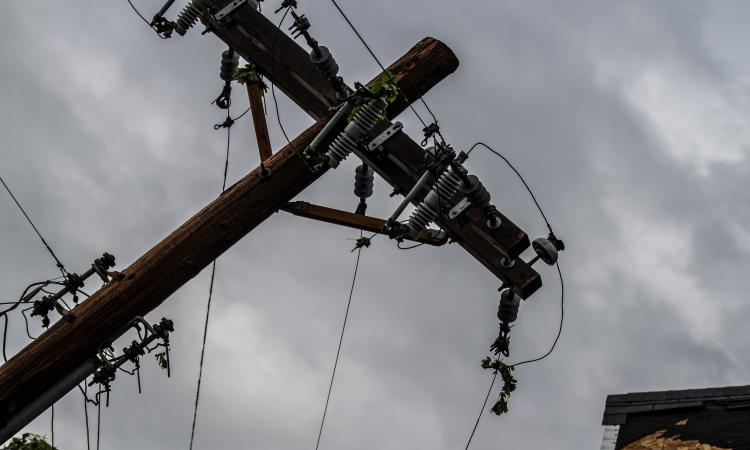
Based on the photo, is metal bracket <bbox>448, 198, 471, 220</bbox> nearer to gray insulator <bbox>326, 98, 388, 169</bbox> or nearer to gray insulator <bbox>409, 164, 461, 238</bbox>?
gray insulator <bbox>409, 164, 461, 238</bbox>

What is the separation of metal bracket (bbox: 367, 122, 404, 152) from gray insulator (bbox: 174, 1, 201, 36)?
174 cm

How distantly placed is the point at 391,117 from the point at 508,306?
1740 millimetres

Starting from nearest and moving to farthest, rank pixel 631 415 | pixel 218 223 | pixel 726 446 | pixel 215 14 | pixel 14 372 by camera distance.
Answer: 1. pixel 14 372
2. pixel 218 223
3. pixel 215 14
4. pixel 726 446
5. pixel 631 415

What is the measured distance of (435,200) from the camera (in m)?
7.22

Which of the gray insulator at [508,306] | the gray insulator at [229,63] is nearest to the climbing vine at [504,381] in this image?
the gray insulator at [508,306]

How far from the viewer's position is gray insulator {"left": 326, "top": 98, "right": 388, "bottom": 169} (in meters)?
7.12

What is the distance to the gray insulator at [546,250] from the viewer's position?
7.34m

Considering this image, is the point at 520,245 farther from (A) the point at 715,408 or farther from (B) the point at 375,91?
(A) the point at 715,408

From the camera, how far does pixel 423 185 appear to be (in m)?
7.30

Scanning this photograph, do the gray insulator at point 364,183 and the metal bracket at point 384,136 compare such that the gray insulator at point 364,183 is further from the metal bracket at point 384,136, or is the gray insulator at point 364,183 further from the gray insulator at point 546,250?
the gray insulator at point 546,250

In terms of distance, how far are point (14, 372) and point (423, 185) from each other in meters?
3.09

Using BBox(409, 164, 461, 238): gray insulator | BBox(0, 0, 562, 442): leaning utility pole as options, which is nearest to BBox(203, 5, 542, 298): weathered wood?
BBox(0, 0, 562, 442): leaning utility pole

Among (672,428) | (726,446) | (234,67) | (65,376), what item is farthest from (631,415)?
(65,376)

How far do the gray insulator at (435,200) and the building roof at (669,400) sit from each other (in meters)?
5.53
